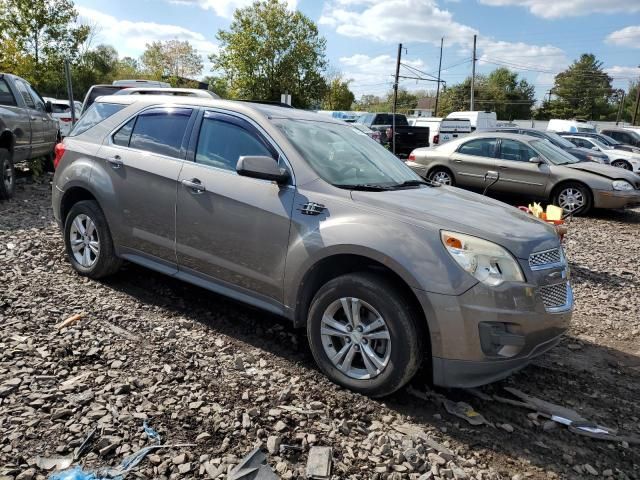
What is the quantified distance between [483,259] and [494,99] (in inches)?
3736

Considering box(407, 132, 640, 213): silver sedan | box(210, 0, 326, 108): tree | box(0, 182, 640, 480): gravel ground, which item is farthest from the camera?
box(210, 0, 326, 108): tree

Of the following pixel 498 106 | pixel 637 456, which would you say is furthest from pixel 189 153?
pixel 498 106

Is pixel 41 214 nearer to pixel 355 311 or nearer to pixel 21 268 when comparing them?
pixel 21 268

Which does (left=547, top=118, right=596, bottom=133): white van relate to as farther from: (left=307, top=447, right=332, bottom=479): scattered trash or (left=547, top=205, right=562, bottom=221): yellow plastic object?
(left=307, top=447, right=332, bottom=479): scattered trash

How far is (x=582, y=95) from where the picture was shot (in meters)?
86.5

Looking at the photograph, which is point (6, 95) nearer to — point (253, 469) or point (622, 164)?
point (253, 469)

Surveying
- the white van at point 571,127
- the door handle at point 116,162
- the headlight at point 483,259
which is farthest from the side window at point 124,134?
the white van at point 571,127

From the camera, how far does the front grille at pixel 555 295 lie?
3109mm

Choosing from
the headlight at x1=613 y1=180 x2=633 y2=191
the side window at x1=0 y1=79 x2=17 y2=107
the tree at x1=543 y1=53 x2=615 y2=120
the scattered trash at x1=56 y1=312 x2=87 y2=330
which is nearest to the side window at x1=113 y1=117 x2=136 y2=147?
the scattered trash at x1=56 y1=312 x2=87 y2=330

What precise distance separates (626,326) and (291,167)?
356 cm

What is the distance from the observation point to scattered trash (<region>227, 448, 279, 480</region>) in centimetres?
251

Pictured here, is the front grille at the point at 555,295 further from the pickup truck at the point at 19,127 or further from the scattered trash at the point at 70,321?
the pickup truck at the point at 19,127

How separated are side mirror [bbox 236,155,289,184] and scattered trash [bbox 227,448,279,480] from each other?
5.63ft

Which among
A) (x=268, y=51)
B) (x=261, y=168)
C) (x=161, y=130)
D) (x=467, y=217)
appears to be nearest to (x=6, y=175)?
(x=161, y=130)
